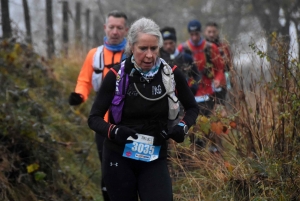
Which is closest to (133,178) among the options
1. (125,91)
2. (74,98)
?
(125,91)

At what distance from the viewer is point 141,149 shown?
4.38 m

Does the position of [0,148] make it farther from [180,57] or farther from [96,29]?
[96,29]

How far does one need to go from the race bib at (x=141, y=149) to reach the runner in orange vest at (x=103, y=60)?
162 cm

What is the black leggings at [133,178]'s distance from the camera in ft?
14.4

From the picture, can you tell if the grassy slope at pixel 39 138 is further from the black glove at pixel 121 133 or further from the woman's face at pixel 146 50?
the woman's face at pixel 146 50

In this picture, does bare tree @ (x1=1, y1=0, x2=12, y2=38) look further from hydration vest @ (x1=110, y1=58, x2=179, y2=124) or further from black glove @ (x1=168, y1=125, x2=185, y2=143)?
black glove @ (x1=168, y1=125, x2=185, y2=143)

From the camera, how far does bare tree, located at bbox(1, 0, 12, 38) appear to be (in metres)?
8.59

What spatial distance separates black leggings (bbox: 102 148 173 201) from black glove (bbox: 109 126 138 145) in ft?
Answer: 0.72

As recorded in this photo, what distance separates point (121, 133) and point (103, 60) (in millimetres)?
2035

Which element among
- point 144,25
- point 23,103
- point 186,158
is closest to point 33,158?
point 23,103

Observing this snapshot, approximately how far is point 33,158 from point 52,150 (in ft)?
0.89

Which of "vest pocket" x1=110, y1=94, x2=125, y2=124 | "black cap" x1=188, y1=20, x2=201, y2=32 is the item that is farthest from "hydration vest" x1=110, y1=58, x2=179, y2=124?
"black cap" x1=188, y1=20, x2=201, y2=32

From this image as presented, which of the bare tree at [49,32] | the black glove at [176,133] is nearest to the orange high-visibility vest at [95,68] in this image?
the black glove at [176,133]

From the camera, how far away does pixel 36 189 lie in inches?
237
